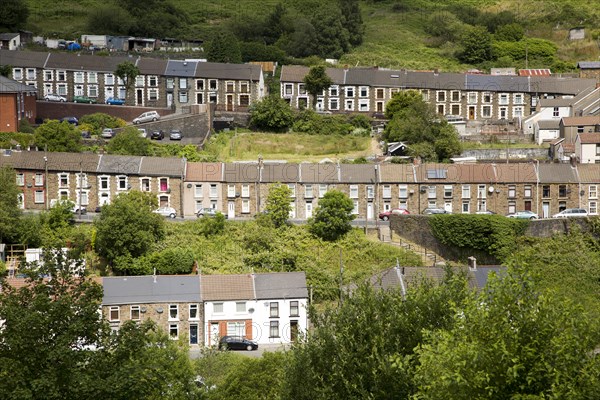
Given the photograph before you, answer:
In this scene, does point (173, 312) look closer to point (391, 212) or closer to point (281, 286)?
point (281, 286)

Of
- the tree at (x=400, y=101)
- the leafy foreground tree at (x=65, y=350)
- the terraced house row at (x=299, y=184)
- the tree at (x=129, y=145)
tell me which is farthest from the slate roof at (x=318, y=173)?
the leafy foreground tree at (x=65, y=350)

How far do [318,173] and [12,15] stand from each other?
4616cm

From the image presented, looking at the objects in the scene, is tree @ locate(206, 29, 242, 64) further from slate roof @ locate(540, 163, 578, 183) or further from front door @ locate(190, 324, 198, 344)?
front door @ locate(190, 324, 198, 344)

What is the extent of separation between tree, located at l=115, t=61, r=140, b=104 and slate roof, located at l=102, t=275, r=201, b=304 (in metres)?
33.2

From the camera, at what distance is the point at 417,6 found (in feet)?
432

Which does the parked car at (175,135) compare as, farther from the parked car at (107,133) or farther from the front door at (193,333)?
the front door at (193,333)

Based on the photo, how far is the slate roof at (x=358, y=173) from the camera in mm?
75250

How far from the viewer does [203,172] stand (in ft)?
247

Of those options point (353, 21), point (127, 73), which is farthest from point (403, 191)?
point (353, 21)

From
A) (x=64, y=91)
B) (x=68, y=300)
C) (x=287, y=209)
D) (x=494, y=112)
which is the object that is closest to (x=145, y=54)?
(x=64, y=91)

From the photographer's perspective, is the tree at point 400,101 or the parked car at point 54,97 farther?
the parked car at point 54,97

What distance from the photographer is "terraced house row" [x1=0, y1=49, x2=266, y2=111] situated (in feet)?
311

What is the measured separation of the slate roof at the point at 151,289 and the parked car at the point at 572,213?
20.3 m

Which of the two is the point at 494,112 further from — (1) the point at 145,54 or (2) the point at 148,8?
(2) the point at 148,8
